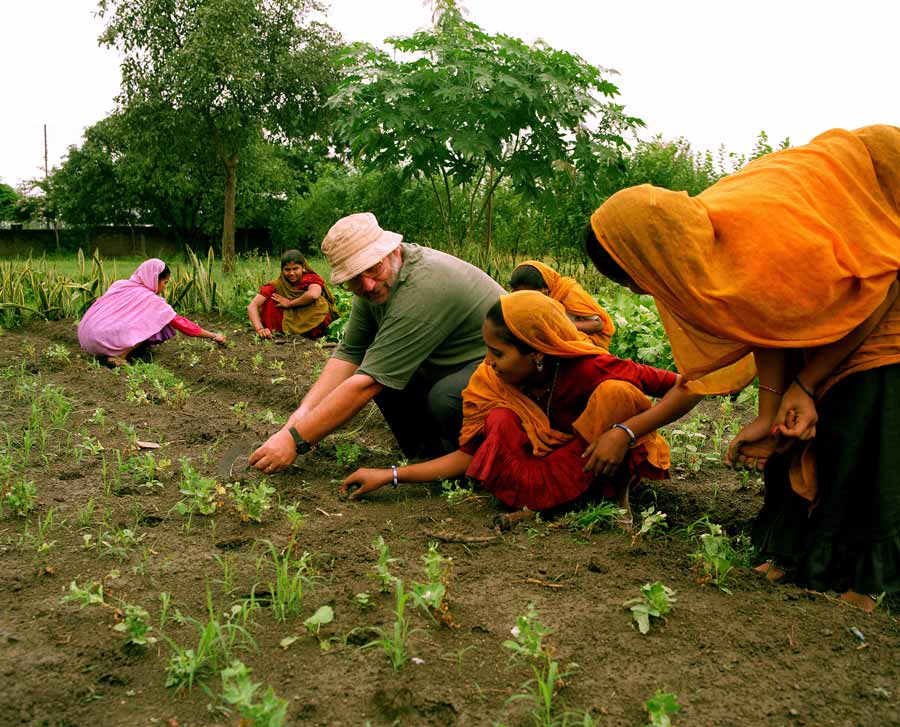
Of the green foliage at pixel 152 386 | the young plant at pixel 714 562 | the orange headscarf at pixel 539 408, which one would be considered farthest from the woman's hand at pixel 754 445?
the green foliage at pixel 152 386

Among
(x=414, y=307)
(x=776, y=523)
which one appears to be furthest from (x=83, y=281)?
(x=776, y=523)

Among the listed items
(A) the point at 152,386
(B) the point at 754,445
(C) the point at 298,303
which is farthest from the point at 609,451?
(C) the point at 298,303

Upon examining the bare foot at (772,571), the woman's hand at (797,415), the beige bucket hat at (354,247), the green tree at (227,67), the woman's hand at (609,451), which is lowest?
the bare foot at (772,571)

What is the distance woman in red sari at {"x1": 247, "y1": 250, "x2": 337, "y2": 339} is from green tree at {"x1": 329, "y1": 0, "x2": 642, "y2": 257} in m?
1.36

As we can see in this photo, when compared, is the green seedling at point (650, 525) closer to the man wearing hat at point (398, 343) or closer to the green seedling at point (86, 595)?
the man wearing hat at point (398, 343)

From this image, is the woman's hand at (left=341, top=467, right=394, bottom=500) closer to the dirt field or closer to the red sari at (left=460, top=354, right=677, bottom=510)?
the dirt field

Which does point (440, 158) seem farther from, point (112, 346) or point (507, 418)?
point (507, 418)

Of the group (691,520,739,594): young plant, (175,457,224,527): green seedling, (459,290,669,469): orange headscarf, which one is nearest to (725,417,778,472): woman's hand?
(691,520,739,594): young plant

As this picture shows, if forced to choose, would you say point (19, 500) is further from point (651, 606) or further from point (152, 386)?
point (152, 386)

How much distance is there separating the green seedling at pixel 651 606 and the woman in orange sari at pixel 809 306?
0.50 m

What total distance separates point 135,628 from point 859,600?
199 cm

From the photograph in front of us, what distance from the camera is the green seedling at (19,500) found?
295cm

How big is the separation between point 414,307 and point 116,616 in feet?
5.46

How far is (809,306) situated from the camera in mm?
2131
